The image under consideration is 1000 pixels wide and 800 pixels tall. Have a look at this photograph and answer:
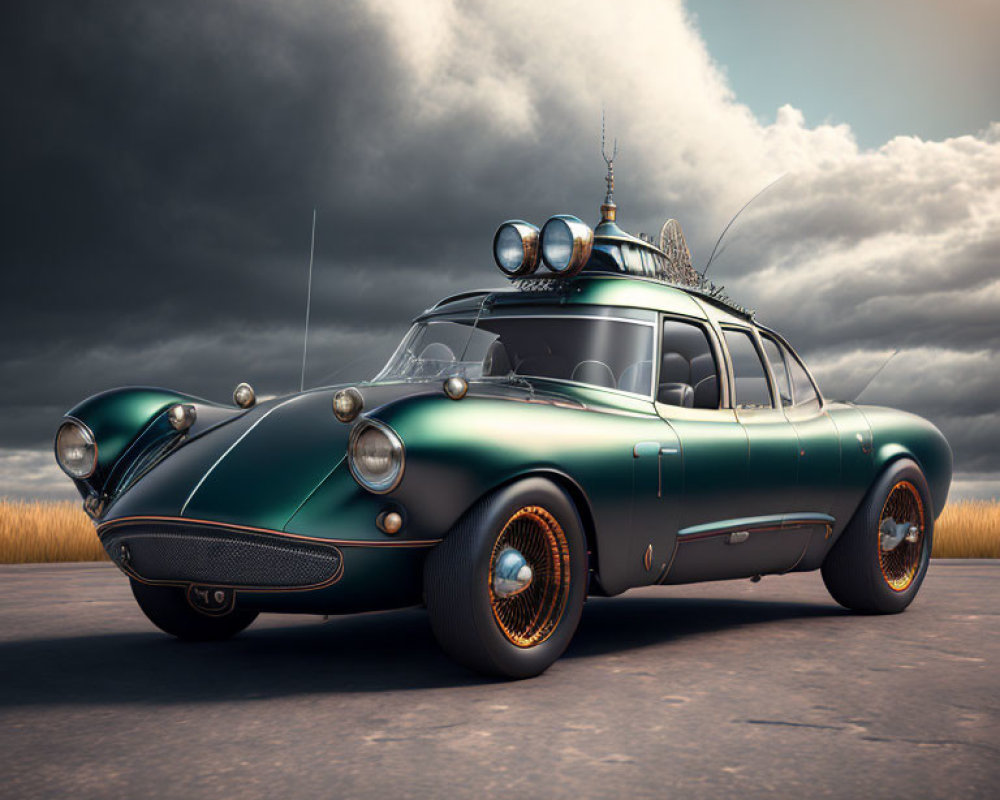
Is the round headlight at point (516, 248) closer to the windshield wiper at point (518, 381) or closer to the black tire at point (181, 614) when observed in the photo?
the windshield wiper at point (518, 381)

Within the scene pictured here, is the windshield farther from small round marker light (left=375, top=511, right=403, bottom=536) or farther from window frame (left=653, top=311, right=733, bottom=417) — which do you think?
small round marker light (left=375, top=511, right=403, bottom=536)

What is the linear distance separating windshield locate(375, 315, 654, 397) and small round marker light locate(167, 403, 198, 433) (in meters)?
1.01

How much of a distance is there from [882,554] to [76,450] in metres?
4.67

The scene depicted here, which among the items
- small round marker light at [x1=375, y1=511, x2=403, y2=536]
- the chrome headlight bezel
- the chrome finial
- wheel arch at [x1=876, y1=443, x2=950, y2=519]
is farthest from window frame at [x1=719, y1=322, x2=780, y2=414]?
the chrome headlight bezel

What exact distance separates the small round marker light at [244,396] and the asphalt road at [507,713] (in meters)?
1.19

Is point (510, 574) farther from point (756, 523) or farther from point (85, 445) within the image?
point (85, 445)

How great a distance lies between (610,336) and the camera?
583 centimetres

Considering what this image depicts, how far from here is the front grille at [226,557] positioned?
14.8 ft

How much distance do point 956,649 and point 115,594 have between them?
5.40 metres

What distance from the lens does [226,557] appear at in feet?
15.1

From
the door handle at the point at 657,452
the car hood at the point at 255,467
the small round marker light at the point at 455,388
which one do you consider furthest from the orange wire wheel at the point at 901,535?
the small round marker light at the point at 455,388

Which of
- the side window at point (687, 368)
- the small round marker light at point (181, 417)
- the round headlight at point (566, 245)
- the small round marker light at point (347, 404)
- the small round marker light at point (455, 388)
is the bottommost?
the small round marker light at point (181, 417)

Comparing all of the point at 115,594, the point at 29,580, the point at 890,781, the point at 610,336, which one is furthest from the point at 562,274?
the point at 29,580

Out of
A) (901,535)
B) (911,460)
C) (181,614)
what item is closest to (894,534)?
(901,535)
